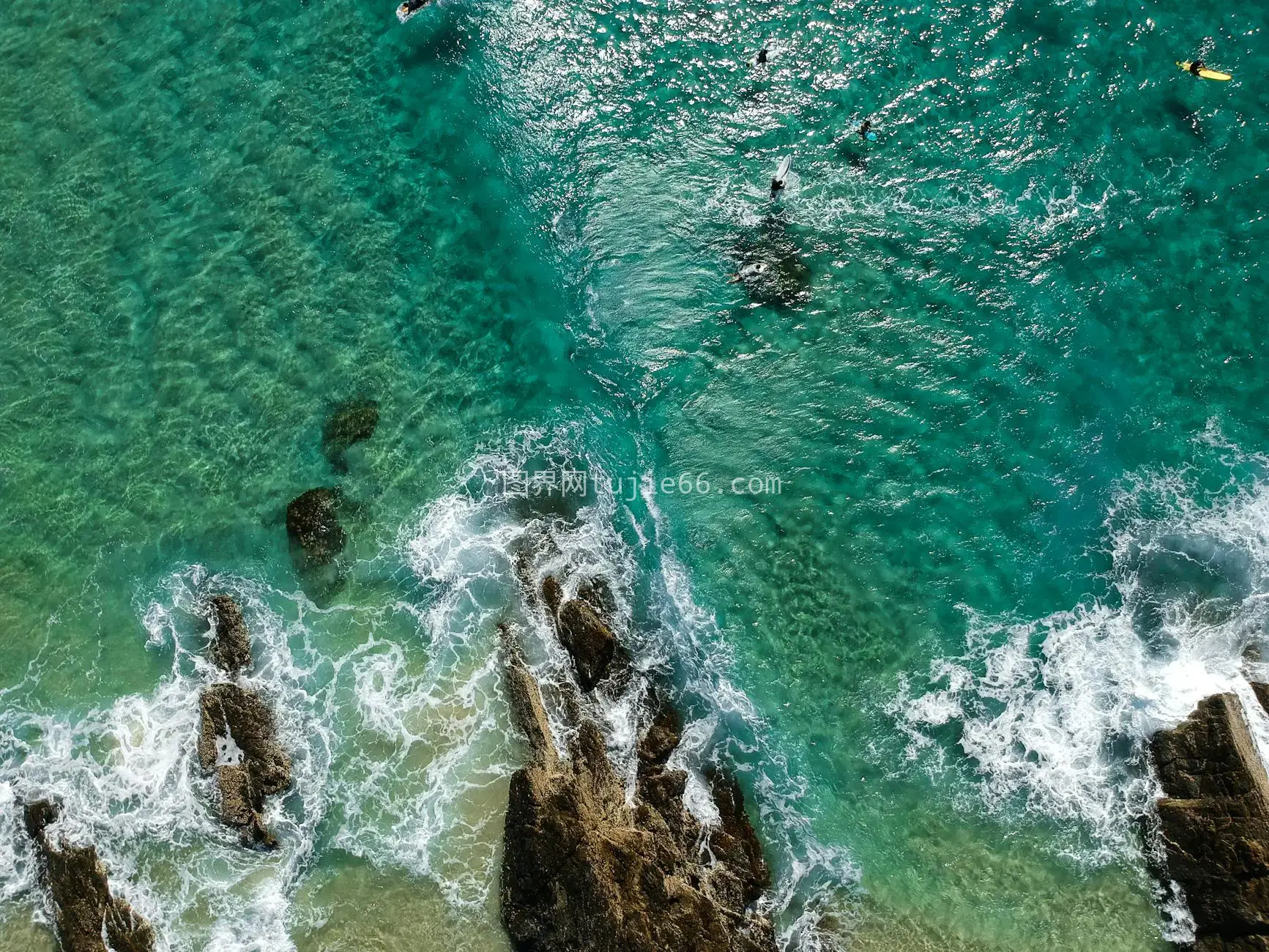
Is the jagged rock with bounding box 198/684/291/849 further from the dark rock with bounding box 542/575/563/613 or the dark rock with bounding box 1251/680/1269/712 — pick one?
the dark rock with bounding box 1251/680/1269/712

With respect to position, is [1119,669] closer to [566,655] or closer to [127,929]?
[566,655]

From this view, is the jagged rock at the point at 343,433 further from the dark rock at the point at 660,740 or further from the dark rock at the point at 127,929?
the dark rock at the point at 127,929

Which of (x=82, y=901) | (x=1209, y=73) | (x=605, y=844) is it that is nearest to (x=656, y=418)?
(x=605, y=844)

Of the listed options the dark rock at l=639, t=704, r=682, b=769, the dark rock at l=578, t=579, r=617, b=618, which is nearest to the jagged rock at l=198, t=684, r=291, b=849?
the dark rock at l=578, t=579, r=617, b=618

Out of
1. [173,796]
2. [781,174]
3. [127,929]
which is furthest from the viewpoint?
[781,174]

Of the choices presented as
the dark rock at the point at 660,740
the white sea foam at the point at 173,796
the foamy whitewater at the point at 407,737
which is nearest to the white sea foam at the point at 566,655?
the foamy whitewater at the point at 407,737

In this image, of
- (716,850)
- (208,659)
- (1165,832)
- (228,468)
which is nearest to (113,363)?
(228,468)
